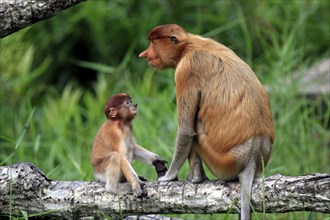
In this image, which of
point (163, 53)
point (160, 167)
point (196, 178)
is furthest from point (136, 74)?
point (196, 178)

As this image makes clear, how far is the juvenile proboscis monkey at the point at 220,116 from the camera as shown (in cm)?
446

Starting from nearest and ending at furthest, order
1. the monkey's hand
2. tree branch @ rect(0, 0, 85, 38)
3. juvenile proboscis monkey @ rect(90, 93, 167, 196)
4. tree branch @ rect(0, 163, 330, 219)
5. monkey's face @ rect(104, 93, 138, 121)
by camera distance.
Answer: tree branch @ rect(0, 163, 330, 219), tree branch @ rect(0, 0, 85, 38), juvenile proboscis monkey @ rect(90, 93, 167, 196), monkey's face @ rect(104, 93, 138, 121), the monkey's hand

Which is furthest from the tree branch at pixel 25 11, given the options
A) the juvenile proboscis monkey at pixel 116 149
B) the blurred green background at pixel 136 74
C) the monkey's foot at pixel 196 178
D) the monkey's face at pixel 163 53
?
the blurred green background at pixel 136 74

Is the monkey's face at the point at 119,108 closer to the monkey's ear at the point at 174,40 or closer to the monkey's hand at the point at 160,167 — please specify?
the monkey's hand at the point at 160,167

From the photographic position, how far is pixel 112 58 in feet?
32.1

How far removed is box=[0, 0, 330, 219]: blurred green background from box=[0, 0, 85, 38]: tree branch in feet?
5.49

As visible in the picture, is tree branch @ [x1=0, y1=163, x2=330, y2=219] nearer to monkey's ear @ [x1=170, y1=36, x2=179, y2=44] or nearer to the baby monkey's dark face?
the baby monkey's dark face

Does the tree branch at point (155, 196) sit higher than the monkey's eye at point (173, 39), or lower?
lower

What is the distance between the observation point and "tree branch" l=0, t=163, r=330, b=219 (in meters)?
4.02

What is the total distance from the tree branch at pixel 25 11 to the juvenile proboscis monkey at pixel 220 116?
2.21 feet

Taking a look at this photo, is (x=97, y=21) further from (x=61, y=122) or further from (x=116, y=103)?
(x=116, y=103)

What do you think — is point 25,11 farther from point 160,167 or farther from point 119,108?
point 160,167

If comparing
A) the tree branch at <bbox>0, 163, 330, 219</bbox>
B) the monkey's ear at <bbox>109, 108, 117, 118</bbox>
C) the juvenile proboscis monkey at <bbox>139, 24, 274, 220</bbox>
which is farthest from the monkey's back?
the monkey's ear at <bbox>109, 108, 117, 118</bbox>

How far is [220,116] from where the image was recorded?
450cm
